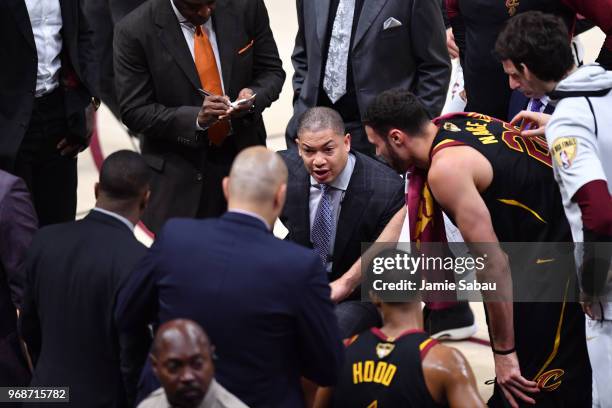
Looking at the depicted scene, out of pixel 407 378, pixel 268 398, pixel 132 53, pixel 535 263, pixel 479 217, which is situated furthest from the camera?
pixel 132 53

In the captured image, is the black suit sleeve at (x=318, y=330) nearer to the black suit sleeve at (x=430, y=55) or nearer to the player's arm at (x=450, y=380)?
the player's arm at (x=450, y=380)

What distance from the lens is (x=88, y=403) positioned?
3807 mm

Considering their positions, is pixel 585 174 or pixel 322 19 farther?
pixel 322 19

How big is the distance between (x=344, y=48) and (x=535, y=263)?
1.62 m

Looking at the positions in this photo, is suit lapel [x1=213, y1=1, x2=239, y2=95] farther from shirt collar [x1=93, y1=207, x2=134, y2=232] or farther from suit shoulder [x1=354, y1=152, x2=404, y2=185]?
shirt collar [x1=93, y1=207, x2=134, y2=232]

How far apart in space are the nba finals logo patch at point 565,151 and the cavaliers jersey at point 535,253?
1.15 feet

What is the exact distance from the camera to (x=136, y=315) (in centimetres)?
349

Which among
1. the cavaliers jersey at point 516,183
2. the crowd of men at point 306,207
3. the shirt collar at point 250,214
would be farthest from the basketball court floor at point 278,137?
the shirt collar at point 250,214

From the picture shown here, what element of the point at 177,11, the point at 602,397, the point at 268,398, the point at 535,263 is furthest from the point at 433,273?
the point at 177,11

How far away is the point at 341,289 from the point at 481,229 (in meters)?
0.84

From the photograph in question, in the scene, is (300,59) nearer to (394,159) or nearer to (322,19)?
(322,19)

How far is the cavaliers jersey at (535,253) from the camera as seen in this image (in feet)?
13.8

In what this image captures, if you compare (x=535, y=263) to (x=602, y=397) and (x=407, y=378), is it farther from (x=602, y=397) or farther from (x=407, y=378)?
(x=407, y=378)

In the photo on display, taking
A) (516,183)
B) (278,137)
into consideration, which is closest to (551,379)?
(516,183)
